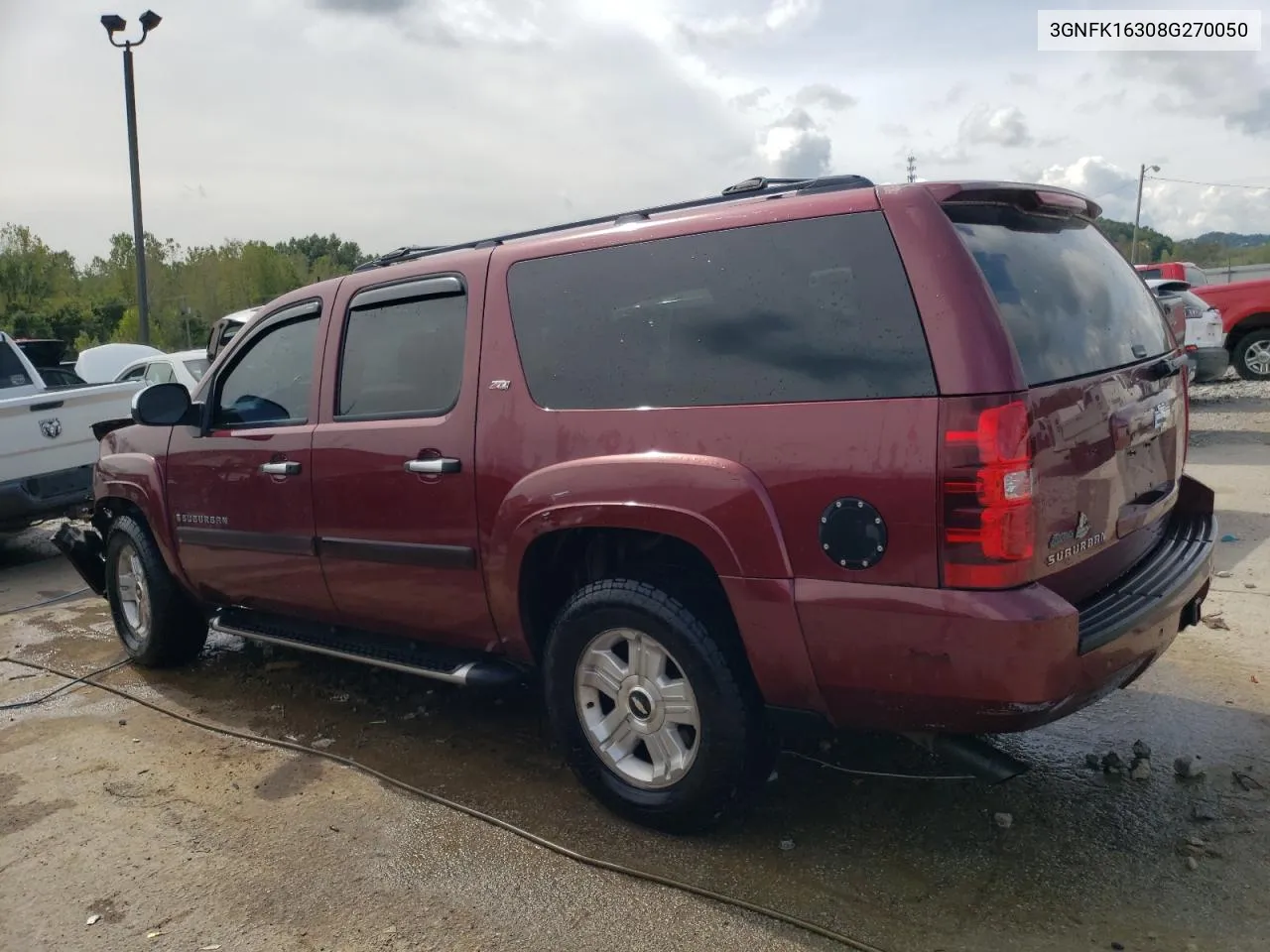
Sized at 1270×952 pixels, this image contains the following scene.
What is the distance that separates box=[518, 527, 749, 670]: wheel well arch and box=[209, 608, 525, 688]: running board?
0.71ft

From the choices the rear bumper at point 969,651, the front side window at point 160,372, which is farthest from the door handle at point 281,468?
the front side window at point 160,372

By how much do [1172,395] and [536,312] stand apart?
2.12 m

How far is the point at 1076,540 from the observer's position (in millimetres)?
2721

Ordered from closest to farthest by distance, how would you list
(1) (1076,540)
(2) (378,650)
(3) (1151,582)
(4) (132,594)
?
(1) (1076,540), (3) (1151,582), (2) (378,650), (4) (132,594)

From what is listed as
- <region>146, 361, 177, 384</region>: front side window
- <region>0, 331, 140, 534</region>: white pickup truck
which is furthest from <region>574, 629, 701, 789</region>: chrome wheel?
<region>146, 361, 177, 384</region>: front side window

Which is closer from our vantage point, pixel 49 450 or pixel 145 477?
pixel 145 477

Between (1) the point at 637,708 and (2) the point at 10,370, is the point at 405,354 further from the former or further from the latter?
(2) the point at 10,370

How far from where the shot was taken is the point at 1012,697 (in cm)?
256

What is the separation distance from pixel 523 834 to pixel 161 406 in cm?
257

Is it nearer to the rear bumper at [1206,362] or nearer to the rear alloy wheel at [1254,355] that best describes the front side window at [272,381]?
the rear bumper at [1206,362]

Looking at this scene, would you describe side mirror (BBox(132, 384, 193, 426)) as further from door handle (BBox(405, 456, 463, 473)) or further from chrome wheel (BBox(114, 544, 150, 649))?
door handle (BBox(405, 456, 463, 473))

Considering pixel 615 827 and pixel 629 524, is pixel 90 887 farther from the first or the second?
pixel 629 524

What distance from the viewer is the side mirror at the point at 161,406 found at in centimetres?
450

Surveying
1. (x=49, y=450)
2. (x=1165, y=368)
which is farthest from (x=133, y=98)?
(x=1165, y=368)
